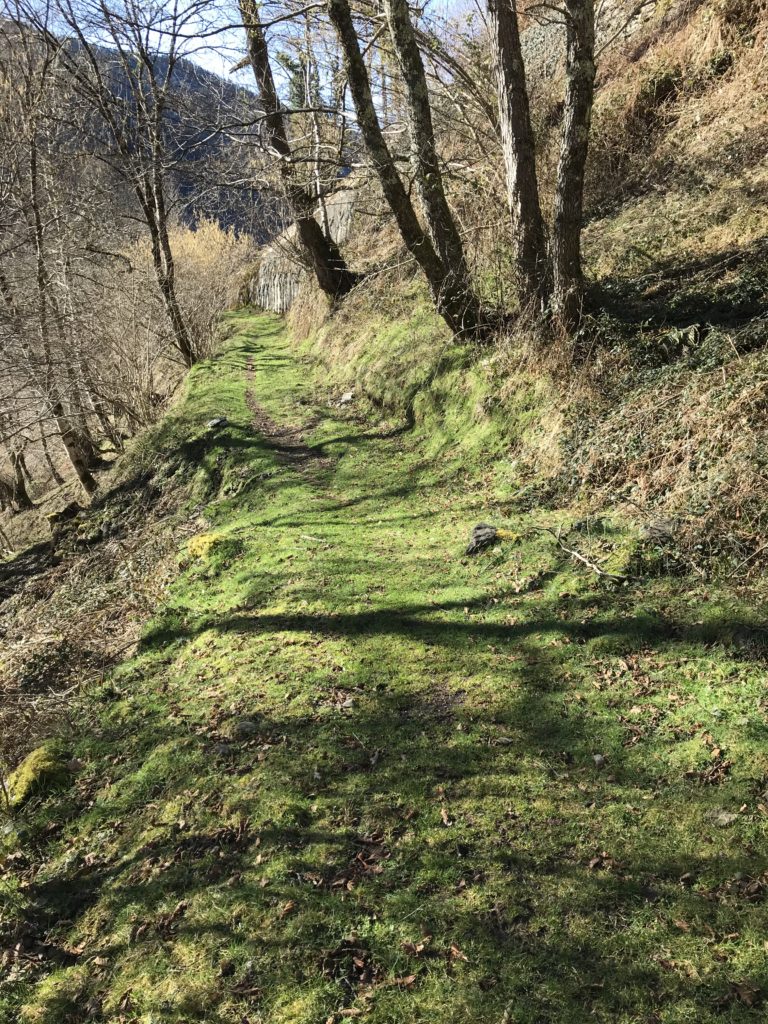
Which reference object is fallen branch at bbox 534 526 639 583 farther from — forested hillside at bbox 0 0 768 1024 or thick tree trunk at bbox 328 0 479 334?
thick tree trunk at bbox 328 0 479 334

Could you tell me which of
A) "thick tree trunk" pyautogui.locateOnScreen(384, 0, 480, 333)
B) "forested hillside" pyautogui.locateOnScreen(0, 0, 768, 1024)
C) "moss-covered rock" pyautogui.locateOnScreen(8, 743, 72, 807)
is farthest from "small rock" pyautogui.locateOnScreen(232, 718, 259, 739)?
"thick tree trunk" pyautogui.locateOnScreen(384, 0, 480, 333)

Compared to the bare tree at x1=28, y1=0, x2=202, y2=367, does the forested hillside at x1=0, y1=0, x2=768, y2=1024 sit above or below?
below

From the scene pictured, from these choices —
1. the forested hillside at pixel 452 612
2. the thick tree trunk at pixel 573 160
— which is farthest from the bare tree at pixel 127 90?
the thick tree trunk at pixel 573 160

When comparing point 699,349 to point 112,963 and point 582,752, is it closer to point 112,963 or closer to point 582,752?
point 582,752

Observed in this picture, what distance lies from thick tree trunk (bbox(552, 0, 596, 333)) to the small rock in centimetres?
576

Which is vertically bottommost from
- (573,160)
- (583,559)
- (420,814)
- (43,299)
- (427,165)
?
(420,814)

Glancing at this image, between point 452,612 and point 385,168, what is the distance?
6644 millimetres

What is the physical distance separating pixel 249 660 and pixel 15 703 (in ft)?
8.39

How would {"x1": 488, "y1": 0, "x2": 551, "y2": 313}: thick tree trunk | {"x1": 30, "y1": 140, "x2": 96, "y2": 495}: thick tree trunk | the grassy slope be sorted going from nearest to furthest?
the grassy slope → {"x1": 488, "y1": 0, "x2": 551, "y2": 313}: thick tree trunk → {"x1": 30, "y1": 140, "x2": 96, "y2": 495}: thick tree trunk

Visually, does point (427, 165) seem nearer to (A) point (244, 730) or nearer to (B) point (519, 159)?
(B) point (519, 159)

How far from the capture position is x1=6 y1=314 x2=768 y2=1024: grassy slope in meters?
2.89

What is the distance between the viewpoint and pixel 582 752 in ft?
13.0

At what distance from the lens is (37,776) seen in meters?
5.15

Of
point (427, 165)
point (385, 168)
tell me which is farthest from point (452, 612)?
point (385, 168)
